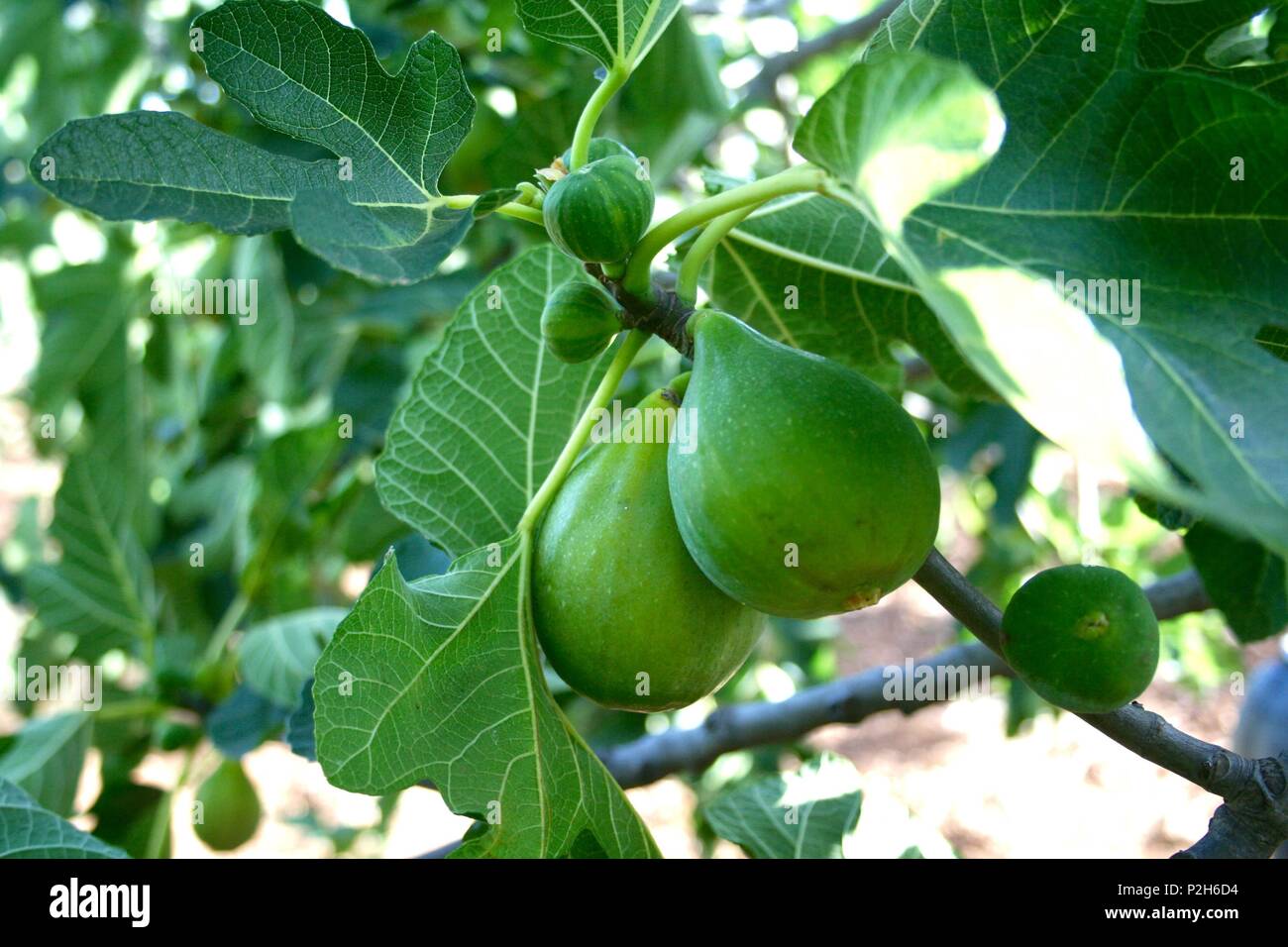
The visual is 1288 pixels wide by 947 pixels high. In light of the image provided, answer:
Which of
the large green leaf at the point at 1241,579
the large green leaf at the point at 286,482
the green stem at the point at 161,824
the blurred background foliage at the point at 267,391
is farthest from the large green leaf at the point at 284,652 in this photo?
the large green leaf at the point at 1241,579

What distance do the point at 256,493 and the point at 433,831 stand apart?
4.33 m

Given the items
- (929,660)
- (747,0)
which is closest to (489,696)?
(929,660)

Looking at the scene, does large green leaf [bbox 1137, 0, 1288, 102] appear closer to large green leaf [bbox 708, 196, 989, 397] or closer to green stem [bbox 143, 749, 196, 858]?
large green leaf [bbox 708, 196, 989, 397]

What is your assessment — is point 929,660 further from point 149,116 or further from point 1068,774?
point 1068,774

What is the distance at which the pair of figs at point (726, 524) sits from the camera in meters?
0.99

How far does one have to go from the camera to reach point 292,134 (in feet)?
3.91

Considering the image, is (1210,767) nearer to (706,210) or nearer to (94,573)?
(706,210)

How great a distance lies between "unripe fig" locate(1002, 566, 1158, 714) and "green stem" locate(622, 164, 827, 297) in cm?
47

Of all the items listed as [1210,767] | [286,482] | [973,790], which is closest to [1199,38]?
[1210,767]

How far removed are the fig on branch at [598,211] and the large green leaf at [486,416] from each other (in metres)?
0.46

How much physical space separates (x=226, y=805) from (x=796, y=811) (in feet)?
5.06

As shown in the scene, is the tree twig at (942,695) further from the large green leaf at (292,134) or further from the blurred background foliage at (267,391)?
the large green leaf at (292,134)

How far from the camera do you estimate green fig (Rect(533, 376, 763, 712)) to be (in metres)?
1.13

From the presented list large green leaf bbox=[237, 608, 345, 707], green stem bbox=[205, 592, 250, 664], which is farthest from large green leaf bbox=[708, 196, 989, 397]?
green stem bbox=[205, 592, 250, 664]
